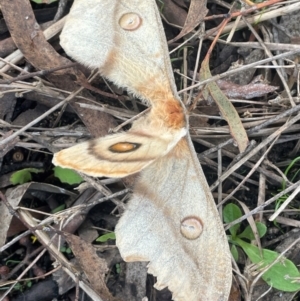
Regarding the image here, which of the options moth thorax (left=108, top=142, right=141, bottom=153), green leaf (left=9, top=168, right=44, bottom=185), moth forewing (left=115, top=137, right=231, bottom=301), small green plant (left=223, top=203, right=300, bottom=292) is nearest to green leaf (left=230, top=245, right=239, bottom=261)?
small green plant (left=223, top=203, right=300, bottom=292)

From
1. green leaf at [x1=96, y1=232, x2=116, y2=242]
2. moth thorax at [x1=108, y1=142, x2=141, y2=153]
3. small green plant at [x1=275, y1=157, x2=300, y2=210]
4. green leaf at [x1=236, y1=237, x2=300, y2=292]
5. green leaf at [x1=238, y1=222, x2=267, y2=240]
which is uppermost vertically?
moth thorax at [x1=108, y1=142, x2=141, y2=153]

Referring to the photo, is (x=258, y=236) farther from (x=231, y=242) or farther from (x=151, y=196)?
(x=151, y=196)

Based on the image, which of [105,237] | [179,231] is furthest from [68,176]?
[179,231]

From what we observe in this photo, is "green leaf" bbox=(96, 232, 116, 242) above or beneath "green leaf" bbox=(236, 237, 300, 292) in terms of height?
above

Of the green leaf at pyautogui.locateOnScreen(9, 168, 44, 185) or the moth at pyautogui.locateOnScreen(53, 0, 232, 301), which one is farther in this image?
the green leaf at pyautogui.locateOnScreen(9, 168, 44, 185)

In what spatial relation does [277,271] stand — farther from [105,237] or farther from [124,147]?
[124,147]

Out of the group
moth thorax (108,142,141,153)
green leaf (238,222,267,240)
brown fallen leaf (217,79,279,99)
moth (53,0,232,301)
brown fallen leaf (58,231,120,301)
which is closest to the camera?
moth thorax (108,142,141,153)

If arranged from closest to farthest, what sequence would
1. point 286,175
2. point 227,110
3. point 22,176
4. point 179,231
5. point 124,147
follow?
1. point 124,147
2. point 179,231
3. point 227,110
4. point 22,176
5. point 286,175

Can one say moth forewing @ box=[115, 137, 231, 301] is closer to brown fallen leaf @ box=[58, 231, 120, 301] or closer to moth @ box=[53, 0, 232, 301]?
moth @ box=[53, 0, 232, 301]
